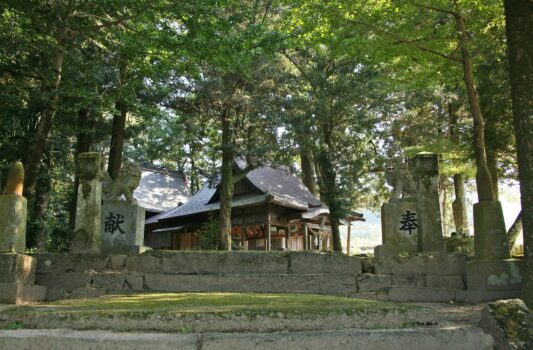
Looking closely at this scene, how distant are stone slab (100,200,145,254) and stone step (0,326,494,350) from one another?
576cm

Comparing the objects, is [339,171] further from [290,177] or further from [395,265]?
[395,265]

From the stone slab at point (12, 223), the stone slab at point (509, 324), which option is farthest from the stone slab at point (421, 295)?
the stone slab at point (12, 223)

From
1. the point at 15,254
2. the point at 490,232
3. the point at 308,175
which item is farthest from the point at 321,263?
the point at 308,175

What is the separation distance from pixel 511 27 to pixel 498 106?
26.7ft

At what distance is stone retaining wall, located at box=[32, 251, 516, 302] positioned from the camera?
7598 millimetres

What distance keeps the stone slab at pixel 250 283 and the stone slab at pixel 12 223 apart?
6.81 feet

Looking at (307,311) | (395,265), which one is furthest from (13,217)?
(395,265)

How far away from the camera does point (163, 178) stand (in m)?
33.3

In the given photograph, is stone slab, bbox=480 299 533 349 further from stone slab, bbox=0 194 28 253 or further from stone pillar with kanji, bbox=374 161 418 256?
stone slab, bbox=0 194 28 253

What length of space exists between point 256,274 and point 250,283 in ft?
0.71

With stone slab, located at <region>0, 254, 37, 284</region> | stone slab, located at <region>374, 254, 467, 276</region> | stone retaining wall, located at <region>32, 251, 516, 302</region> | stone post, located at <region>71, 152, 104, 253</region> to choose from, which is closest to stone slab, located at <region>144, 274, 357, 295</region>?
stone retaining wall, located at <region>32, 251, 516, 302</region>

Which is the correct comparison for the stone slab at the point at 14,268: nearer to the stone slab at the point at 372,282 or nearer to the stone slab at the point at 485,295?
the stone slab at the point at 372,282

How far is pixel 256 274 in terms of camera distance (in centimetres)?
766

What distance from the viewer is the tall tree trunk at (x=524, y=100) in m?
5.84
